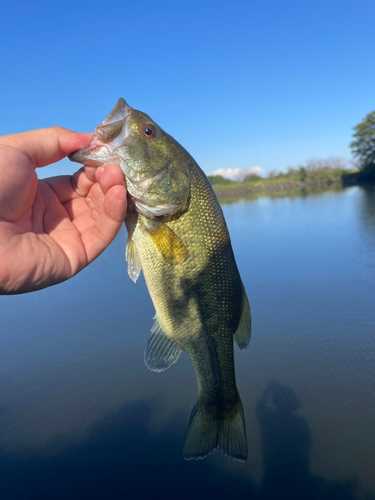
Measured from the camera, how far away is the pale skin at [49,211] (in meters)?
2.33

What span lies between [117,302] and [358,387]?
7.43 m

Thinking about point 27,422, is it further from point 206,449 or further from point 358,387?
point 358,387

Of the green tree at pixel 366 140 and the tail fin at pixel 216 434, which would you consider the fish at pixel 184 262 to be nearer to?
the tail fin at pixel 216 434

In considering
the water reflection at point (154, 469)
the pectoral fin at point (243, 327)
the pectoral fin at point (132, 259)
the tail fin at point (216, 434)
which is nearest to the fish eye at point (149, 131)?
the pectoral fin at point (132, 259)

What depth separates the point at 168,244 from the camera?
2.47 meters

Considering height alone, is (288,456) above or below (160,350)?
below

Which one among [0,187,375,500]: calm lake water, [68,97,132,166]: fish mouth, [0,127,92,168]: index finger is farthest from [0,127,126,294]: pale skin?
[0,187,375,500]: calm lake water

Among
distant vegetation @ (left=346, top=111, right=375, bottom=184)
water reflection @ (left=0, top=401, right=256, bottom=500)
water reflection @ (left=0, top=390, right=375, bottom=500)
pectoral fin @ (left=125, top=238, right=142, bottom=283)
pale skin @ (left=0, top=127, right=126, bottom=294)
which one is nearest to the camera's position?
pale skin @ (left=0, top=127, right=126, bottom=294)

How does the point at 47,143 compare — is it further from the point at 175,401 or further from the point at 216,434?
the point at 175,401

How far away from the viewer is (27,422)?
6.07 m

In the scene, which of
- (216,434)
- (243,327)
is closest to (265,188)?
(243,327)

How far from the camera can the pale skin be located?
7.64 ft

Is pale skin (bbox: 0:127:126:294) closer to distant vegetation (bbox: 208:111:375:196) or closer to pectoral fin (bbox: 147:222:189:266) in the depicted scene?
pectoral fin (bbox: 147:222:189:266)

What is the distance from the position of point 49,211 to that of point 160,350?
5.30ft
